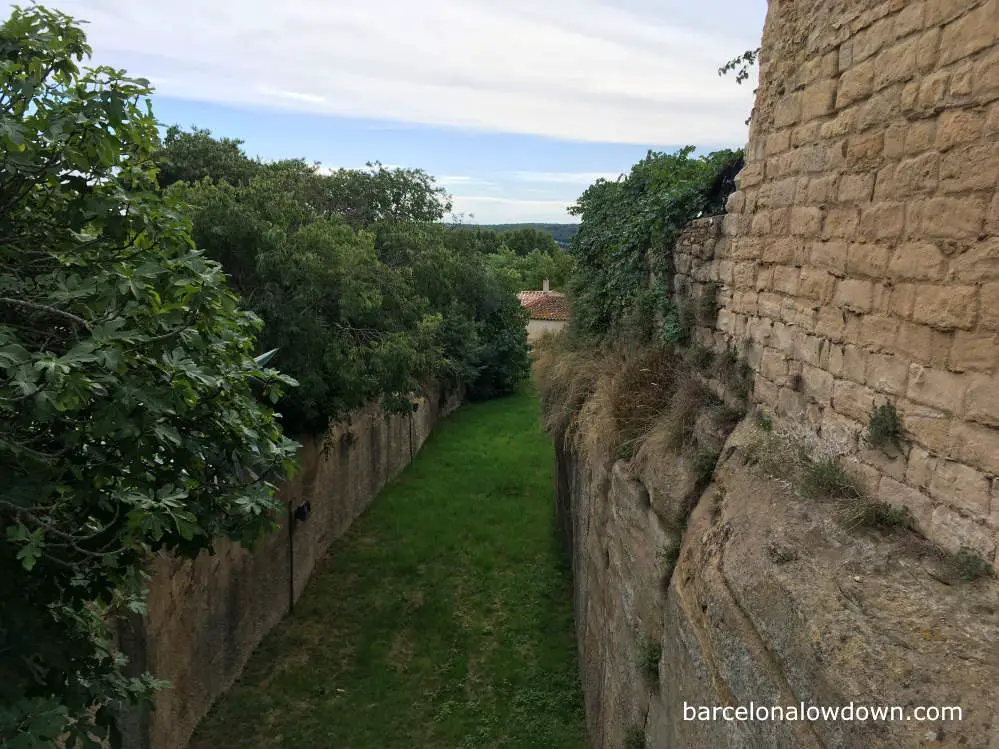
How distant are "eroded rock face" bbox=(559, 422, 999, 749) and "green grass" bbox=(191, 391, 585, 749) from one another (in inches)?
102

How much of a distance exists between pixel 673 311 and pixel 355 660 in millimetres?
5901

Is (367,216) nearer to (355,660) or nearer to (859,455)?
(355,660)

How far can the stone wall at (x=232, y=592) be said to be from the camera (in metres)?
6.35

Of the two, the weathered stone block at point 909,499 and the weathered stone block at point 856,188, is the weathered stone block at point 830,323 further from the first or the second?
the weathered stone block at point 909,499

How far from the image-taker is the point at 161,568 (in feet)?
20.8

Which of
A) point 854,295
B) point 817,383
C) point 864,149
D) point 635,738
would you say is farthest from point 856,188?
point 635,738

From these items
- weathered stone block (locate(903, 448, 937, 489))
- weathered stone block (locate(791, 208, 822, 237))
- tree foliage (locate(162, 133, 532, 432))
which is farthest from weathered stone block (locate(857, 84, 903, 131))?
tree foliage (locate(162, 133, 532, 432))

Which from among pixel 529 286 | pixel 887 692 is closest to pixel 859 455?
pixel 887 692

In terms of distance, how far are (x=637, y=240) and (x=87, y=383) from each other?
551 cm

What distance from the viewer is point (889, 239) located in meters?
3.18

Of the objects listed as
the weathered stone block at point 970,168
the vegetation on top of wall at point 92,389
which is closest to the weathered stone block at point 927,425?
the weathered stone block at point 970,168

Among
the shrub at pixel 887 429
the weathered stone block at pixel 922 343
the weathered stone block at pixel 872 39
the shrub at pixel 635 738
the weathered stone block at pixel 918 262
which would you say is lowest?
the shrub at pixel 635 738

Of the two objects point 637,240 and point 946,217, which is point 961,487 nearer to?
point 946,217

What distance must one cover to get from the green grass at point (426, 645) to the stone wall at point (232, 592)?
1.09ft
